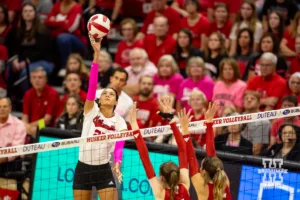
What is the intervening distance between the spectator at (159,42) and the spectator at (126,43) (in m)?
0.18

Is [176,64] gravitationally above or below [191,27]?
below

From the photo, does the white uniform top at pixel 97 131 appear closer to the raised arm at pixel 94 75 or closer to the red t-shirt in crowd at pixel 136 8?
the raised arm at pixel 94 75

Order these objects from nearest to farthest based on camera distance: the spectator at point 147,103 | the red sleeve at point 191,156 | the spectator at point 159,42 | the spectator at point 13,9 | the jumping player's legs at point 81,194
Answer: the red sleeve at point 191,156
the jumping player's legs at point 81,194
the spectator at point 147,103
the spectator at point 159,42
the spectator at point 13,9

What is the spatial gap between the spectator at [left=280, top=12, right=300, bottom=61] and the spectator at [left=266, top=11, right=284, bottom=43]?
0.44ft

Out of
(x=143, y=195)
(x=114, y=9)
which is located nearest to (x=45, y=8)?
(x=114, y=9)

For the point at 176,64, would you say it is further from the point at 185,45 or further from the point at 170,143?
the point at 170,143

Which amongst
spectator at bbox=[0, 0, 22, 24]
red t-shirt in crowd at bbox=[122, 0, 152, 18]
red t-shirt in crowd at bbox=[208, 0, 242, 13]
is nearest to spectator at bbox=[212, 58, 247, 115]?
red t-shirt in crowd at bbox=[208, 0, 242, 13]

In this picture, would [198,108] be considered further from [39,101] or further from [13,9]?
[13,9]

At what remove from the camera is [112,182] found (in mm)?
10531

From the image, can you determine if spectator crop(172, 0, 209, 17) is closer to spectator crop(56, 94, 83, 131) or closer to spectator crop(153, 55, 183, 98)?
spectator crop(153, 55, 183, 98)

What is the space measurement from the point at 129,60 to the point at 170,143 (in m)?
3.07

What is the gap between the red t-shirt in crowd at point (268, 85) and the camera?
13.5 meters

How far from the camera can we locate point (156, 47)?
1555 centimetres

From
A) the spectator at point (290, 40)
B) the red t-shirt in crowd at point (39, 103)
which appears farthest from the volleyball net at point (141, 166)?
the spectator at point (290, 40)
